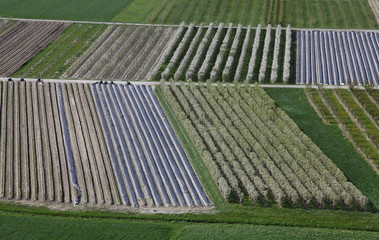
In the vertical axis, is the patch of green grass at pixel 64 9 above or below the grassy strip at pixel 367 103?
above

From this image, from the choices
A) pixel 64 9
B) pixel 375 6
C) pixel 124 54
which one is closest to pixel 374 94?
pixel 124 54

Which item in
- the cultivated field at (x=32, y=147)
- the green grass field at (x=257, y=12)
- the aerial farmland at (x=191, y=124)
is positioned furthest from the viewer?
the green grass field at (x=257, y=12)

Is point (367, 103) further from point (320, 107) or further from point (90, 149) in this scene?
point (90, 149)

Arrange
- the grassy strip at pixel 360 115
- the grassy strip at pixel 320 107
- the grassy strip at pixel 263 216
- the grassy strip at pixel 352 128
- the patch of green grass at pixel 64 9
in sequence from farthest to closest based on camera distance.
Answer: the patch of green grass at pixel 64 9 → the grassy strip at pixel 320 107 → the grassy strip at pixel 360 115 → the grassy strip at pixel 352 128 → the grassy strip at pixel 263 216

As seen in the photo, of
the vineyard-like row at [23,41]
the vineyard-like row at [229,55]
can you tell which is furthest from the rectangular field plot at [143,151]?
the vineyard-like row at [23,41]

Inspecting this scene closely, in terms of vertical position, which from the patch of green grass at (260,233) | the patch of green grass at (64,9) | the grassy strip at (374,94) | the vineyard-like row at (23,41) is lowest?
the patch of green grass at (260,233)

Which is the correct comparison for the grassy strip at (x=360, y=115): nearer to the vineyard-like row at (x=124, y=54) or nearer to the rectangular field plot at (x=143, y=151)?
the rectangular field plot at (x=143, y=151)
